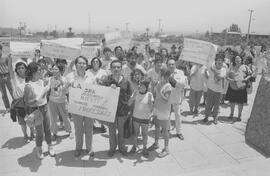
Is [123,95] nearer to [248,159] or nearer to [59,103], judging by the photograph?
[59,103]

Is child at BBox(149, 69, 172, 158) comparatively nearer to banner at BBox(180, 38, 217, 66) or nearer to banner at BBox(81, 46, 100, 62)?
banner at BBox(180, 38, 217, 66)

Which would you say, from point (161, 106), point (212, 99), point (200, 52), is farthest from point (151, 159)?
point (200, 52)

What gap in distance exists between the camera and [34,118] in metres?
4.12

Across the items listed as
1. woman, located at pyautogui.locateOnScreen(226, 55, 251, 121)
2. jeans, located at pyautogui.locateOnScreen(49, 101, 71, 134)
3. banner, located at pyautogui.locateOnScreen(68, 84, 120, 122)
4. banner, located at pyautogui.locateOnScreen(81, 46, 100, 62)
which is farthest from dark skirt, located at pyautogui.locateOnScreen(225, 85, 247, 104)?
Result: jeans, located at pyautogui.locateOnScreen(49, 101, 71, 134)

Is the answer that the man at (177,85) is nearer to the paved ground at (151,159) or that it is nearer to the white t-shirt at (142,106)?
the paved ground at (151,159)

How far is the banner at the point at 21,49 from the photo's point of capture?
6180 mm

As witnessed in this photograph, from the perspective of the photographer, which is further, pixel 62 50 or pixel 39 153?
pixel 62 50

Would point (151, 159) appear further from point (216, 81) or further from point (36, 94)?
point (216, 81)

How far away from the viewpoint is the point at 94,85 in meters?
4.18

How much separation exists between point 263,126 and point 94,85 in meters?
3.90

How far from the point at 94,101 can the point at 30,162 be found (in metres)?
1.71

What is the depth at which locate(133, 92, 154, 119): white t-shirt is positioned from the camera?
4293mm

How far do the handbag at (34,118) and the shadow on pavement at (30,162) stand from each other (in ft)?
2.55

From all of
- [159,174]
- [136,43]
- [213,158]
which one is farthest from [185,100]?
[159,174]
